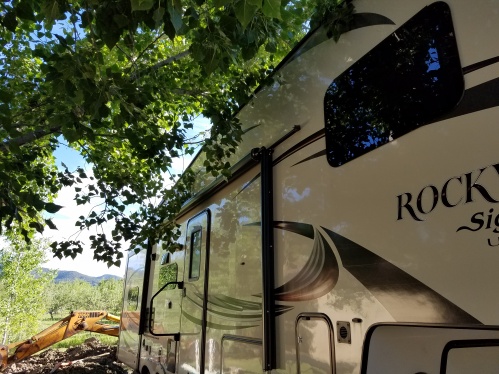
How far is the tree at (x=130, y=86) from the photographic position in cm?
240

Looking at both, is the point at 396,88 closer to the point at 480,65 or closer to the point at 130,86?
the point at 480,65

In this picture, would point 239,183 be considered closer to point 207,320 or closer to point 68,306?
point 207,320

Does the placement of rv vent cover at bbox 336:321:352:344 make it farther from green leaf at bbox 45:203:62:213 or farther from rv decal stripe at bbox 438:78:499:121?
green leaf at bbox 45:203:62:213

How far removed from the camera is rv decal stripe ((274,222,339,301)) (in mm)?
2133

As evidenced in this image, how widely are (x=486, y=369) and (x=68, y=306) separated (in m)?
60.8

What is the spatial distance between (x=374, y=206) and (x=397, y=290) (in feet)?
1.32

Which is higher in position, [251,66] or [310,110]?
[251,66]

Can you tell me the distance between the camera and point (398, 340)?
1.79 metres

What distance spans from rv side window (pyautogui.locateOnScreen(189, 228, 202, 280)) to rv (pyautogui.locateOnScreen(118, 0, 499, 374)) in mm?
789

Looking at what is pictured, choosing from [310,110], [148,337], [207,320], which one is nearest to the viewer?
[310,110]

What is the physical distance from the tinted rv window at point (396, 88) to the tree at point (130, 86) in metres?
0.47

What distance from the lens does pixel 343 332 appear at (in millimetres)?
1946

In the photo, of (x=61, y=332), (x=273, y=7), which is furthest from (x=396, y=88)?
(x=61, y=332)

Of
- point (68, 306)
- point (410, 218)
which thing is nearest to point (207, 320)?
point (410, 218)
